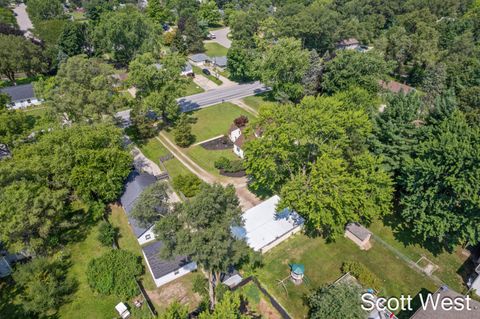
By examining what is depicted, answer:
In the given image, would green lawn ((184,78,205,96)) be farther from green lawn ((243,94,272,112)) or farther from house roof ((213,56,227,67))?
house roof ((213,56,227,67))

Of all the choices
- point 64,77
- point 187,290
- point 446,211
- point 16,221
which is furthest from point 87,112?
point 446,211

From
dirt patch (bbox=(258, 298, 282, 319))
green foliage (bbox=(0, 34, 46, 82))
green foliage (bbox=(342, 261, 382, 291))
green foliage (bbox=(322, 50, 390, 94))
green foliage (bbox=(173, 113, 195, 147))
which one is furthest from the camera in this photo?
green foliage (bbox=(0, 34, 46, 82))

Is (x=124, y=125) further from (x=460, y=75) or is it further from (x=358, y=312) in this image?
(x=460, y=75)

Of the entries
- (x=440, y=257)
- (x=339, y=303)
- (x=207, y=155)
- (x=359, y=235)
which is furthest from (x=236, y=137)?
(x=339, y=303)

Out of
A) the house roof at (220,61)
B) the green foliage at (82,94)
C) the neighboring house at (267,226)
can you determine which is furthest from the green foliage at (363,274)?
the house roof at (220,61)

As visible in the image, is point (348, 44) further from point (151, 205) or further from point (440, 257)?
point (151, 205)

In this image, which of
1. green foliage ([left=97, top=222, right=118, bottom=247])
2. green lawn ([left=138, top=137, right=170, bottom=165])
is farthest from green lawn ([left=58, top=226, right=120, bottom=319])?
green lawn ([left=138, top=137, right=170, bottom=165])

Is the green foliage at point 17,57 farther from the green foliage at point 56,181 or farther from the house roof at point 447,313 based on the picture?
the house roof at point 447,313
